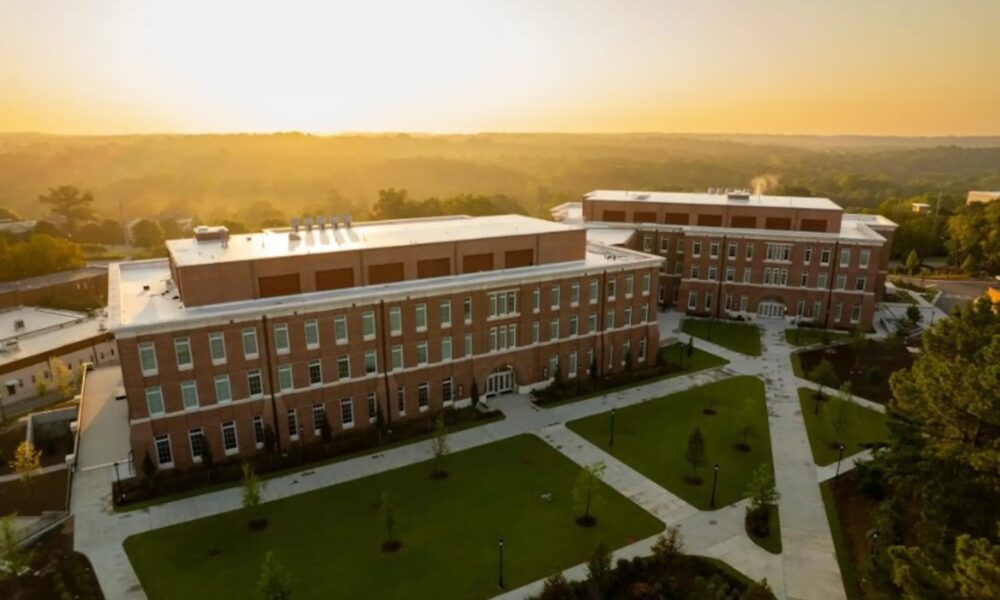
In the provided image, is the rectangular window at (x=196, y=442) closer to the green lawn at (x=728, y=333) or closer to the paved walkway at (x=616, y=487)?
the paved walkway at (x=616, y=487)

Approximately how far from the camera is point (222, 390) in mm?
37812

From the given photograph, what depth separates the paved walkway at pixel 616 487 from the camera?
1136 inches

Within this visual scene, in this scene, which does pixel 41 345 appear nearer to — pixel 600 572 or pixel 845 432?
pixel 600 572

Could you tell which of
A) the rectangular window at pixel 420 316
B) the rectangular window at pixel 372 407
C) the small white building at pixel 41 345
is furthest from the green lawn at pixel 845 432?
the small white building at pixel 41 345

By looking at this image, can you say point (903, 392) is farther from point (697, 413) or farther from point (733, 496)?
point (697, 413)

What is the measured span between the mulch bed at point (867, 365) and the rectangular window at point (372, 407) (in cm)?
3903

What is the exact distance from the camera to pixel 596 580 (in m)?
26.7

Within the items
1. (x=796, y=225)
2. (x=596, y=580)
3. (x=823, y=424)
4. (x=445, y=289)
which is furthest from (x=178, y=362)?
(x=796, y=225)

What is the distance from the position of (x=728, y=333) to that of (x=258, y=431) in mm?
49329

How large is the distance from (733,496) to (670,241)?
4350 cm

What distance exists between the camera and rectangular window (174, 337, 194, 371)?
35.9m

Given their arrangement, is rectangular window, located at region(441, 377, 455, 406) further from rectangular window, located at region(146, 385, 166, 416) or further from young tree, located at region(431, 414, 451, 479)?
rectangular window, located at region(146, 385, 166, 416)

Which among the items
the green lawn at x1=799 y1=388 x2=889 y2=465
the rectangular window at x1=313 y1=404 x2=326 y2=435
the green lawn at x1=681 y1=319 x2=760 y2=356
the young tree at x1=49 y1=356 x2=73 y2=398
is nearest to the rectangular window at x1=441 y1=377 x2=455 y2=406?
the rectangular window at x1=313 y1=404 x2=326 y2=435

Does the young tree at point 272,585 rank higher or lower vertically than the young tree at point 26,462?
higher
